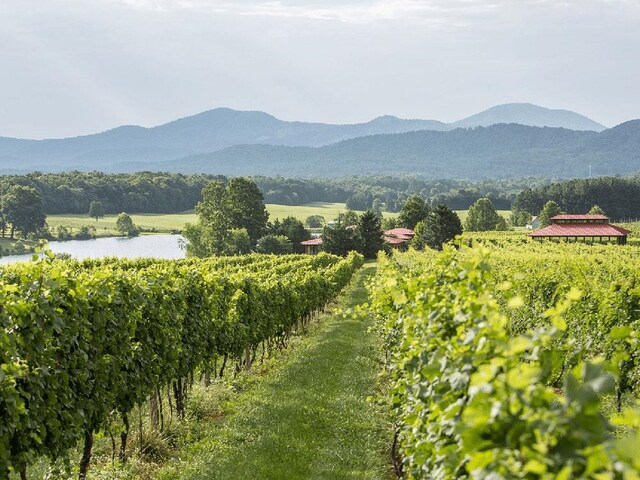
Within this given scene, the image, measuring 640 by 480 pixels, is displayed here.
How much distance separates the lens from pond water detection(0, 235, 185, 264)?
91.1 meters

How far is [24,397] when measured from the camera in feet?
22.1

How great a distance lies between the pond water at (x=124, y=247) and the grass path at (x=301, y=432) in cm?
7450

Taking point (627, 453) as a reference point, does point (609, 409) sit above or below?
below

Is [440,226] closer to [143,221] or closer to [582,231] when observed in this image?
[582,231]

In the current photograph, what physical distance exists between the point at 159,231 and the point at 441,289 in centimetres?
12411

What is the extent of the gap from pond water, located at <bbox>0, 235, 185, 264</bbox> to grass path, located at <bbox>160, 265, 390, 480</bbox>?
7450cm

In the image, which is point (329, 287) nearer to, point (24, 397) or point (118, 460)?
point (118, 460)

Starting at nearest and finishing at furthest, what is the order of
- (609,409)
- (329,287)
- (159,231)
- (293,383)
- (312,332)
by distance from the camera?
(609,409) < (293,383) < (312,332) < (329,287) < (159,231)

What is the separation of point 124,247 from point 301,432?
95.9 m

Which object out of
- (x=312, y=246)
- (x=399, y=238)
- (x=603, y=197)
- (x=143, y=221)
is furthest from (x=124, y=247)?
(x=603, y=197)

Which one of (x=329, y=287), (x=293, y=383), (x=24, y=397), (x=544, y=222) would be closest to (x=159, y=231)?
(x=544, y=222)

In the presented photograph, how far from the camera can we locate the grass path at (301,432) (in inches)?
369

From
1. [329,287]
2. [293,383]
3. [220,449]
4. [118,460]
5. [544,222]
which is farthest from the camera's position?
[544,222]

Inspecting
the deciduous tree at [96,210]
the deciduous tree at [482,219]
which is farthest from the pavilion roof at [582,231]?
the deciduous tree at [96,210]
